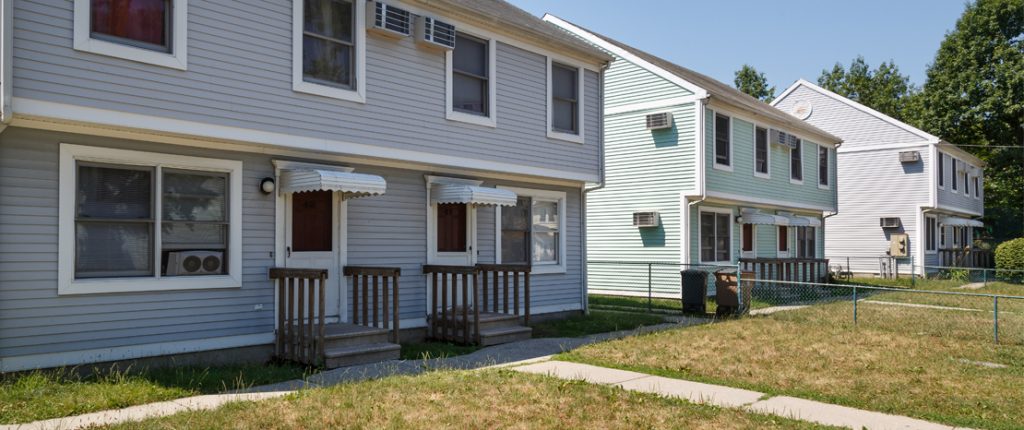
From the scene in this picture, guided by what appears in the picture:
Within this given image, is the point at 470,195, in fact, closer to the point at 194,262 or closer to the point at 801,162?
the point at 194,262

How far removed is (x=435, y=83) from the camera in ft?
34.4

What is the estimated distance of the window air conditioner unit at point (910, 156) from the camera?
89.1 ft

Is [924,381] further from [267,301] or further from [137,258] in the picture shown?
[137,258]

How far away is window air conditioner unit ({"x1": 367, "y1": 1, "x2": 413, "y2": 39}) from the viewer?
941 centimetres

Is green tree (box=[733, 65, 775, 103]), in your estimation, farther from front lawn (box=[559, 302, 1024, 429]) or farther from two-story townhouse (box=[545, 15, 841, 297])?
front lawn (box=[559, 302, 1024, 429])

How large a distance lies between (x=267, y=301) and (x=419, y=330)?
2412mm

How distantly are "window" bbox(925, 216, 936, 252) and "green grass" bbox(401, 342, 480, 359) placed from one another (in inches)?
994

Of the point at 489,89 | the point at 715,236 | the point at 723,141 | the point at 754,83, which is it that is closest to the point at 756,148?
the point at 723,141

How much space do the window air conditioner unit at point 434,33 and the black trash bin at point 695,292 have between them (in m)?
6.90

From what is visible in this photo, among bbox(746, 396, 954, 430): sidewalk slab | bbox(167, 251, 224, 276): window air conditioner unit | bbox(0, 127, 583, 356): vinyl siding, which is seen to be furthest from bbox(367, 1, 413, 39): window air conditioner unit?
bbox(746, 396, 954, 430): sidewalk slab

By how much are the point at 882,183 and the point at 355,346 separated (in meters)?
25.6

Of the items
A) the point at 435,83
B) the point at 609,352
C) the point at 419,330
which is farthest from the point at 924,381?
the point at 435,83

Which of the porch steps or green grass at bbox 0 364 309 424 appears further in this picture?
the porch steps

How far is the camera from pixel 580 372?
801 cm
